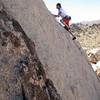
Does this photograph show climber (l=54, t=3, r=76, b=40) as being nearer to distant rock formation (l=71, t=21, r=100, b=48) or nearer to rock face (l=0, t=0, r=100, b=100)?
rock face (l=0, t=0, r=100, b=100)

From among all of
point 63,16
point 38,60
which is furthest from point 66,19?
point 38,60

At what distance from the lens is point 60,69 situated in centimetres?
1024

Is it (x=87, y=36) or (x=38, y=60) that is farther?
(x=87, y=36)

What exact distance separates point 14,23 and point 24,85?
1.48m

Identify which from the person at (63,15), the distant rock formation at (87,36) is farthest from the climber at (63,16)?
the distant rock formation at (87,36)

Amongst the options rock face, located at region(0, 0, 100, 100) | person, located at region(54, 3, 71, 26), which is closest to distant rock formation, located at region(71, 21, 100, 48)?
person, located at region(54, 3, 71, 26)

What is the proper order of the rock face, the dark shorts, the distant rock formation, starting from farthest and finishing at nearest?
the distant rock formation
the dark shorts
the rock face

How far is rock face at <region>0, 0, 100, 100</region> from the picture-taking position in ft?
22.8

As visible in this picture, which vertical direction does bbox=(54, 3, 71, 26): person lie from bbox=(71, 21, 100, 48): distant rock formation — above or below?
above

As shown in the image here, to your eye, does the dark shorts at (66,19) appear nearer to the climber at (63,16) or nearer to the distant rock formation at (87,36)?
the climber at (63,16)

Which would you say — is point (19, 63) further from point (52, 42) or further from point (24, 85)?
point (52, 42)

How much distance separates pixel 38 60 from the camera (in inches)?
306

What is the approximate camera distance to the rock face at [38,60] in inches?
274

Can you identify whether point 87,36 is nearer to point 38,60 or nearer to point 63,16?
point 63,16
